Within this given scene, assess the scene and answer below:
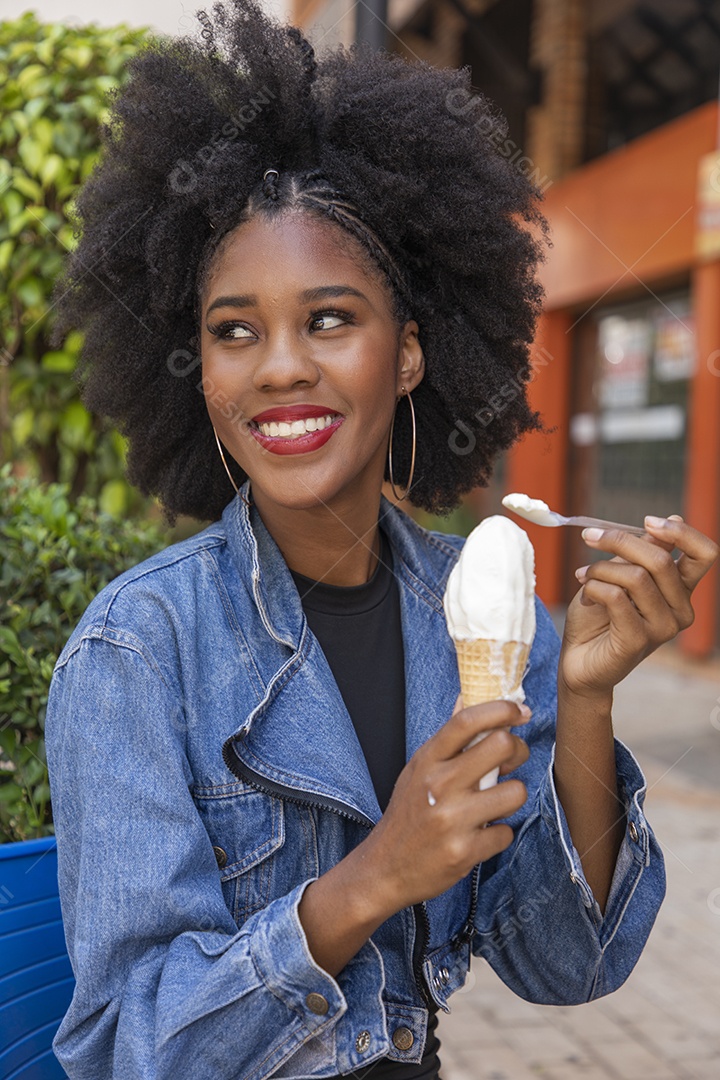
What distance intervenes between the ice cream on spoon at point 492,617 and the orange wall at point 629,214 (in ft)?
26.9

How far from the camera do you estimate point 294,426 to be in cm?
187

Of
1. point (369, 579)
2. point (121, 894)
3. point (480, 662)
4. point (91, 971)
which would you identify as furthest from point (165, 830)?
point (369, 579)

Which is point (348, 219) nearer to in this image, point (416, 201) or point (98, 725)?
point (416, 201)

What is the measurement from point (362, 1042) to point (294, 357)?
43.1 inches

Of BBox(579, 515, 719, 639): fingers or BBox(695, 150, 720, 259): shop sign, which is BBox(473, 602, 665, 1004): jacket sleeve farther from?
BBox(695, 150, 720, 259): shop sign

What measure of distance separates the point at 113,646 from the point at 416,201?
1083 mm

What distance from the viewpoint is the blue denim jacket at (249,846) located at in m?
1.50

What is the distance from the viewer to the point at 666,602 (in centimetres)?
163

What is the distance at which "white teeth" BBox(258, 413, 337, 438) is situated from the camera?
6.13ft

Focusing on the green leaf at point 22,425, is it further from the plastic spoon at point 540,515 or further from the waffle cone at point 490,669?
the waffle cone at point 490,669

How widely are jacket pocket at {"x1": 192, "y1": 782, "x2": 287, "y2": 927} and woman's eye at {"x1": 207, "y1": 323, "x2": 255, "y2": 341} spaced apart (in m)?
0.76

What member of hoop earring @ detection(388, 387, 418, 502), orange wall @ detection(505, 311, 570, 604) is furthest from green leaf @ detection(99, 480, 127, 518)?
orange wall @ detection(505, 311, 570, 604)

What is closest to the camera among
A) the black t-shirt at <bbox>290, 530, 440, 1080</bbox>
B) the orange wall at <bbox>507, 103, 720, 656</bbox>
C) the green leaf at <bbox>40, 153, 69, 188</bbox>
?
the black t-shirt at <bbox>290, 530, 440, 1080</bbox>

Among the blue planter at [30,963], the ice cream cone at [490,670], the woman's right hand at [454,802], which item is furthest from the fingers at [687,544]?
the blue planter at [30,963]
